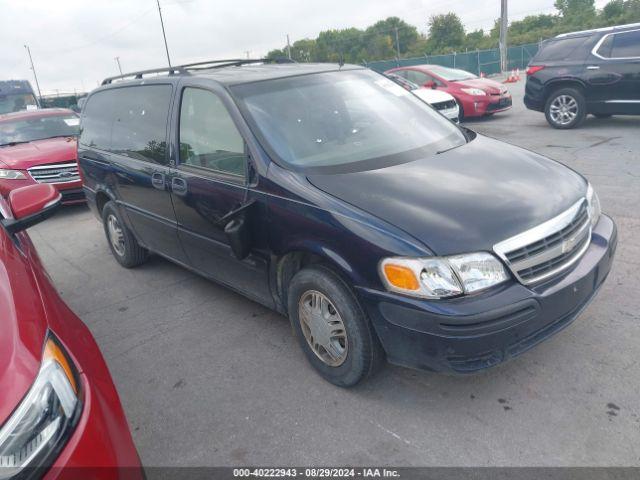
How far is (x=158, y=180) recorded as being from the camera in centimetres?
392

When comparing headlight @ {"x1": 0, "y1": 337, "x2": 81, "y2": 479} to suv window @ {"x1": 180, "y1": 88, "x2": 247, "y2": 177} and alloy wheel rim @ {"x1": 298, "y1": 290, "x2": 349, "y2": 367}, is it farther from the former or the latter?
suv window @ {"x1": 180, "y1": 88, "x2": 247, "y2": 177}

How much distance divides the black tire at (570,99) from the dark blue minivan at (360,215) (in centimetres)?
680

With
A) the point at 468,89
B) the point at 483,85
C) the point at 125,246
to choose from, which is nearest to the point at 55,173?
the point at 125,246

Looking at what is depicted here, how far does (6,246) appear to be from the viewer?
7.54ft

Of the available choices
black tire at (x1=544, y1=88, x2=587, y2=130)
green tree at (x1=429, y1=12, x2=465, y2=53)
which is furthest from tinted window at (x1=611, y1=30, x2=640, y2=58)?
green tree at (x1=429, y1=12, x2=465, y2=53)

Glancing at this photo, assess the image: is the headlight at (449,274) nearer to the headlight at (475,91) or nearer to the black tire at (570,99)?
the black tire at (570,99)

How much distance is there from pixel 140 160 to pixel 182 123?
699 millimetres

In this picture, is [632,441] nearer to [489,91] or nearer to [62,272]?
[62,272]

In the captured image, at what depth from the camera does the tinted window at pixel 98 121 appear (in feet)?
15.8

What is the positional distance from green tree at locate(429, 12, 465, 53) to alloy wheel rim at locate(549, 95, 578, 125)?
178 feet

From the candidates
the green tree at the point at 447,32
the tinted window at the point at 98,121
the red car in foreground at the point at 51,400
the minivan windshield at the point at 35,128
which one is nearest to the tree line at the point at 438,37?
the green tree at the point at 447,32

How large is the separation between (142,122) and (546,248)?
10.6ft

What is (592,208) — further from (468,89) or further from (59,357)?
(468,89)

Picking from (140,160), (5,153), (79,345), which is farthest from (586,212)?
(5,153)
